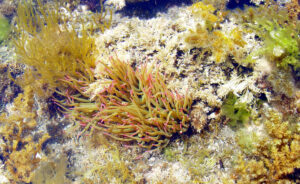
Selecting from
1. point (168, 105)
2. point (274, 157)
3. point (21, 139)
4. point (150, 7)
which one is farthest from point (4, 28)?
point (274, 157)

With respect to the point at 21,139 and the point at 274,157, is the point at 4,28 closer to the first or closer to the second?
the point at 21,139

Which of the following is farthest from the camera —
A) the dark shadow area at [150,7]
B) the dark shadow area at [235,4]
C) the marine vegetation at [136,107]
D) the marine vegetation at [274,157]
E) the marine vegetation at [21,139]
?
the dark shadow area at [150,7]

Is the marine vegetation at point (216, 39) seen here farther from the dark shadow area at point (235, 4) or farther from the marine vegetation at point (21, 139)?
the marine vegetation at point (21, 139)

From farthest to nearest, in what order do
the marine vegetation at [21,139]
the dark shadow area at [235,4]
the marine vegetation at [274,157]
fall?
the dark shadow area at [235,4] < the marine vegetation at [21,139] < the marine vegetation at [274,157]

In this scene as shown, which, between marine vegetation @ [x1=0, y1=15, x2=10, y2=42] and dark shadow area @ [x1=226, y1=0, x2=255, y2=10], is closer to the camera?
dark shadow area @ [x1=226, y1=0, x2=255, y2=10]

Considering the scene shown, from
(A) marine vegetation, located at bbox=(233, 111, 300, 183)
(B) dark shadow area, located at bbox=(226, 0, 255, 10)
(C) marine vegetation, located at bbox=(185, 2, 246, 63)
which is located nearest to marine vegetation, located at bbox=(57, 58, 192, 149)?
(C) marine vegetation, located at bbox=(185, 2, 246, 63)

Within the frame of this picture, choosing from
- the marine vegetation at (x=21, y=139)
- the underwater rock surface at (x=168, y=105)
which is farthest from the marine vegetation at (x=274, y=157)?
the marine vegetation at (x=21, y=139)

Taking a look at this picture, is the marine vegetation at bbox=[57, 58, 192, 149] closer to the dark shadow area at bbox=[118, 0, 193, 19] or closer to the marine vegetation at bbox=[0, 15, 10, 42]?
the dark shadow area at bbox=[118, 0, 193, 19]

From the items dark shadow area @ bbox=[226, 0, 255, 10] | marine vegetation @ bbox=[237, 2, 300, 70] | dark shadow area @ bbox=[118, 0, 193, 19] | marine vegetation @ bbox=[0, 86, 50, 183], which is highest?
dark shadow area @ bbox=[118, 0, 193, 19]
